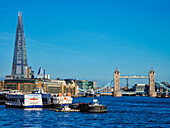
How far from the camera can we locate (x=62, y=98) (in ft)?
341

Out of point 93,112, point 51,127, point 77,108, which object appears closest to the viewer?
point 51,127

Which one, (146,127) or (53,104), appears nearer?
(146,127)

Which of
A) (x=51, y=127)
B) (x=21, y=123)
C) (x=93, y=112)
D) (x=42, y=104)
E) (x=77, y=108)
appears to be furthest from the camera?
(x=42, y=104)

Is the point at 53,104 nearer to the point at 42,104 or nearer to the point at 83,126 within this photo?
the point at 42,104

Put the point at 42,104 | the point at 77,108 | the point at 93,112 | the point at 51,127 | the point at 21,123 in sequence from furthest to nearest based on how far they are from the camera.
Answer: the point at 42,104 < the point at 77,108 < the point at 93,112 < the point at 21,123 < the point at 51,127

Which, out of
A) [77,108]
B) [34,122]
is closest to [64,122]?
[34,122]

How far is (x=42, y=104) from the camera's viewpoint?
101m

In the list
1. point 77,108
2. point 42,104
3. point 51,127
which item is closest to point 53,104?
point 42,104

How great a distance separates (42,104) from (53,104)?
2875 mm

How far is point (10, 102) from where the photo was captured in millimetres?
103750

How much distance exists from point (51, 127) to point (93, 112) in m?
26.4

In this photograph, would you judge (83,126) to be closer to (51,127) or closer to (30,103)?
(51,127)

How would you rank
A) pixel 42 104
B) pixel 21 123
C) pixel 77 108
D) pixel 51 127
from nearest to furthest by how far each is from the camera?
1. pixel 51 127
2. pixel 21 123
3. pixel 77 108
4. pixel 42 104

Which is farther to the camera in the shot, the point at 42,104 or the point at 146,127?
the point at 42,104
